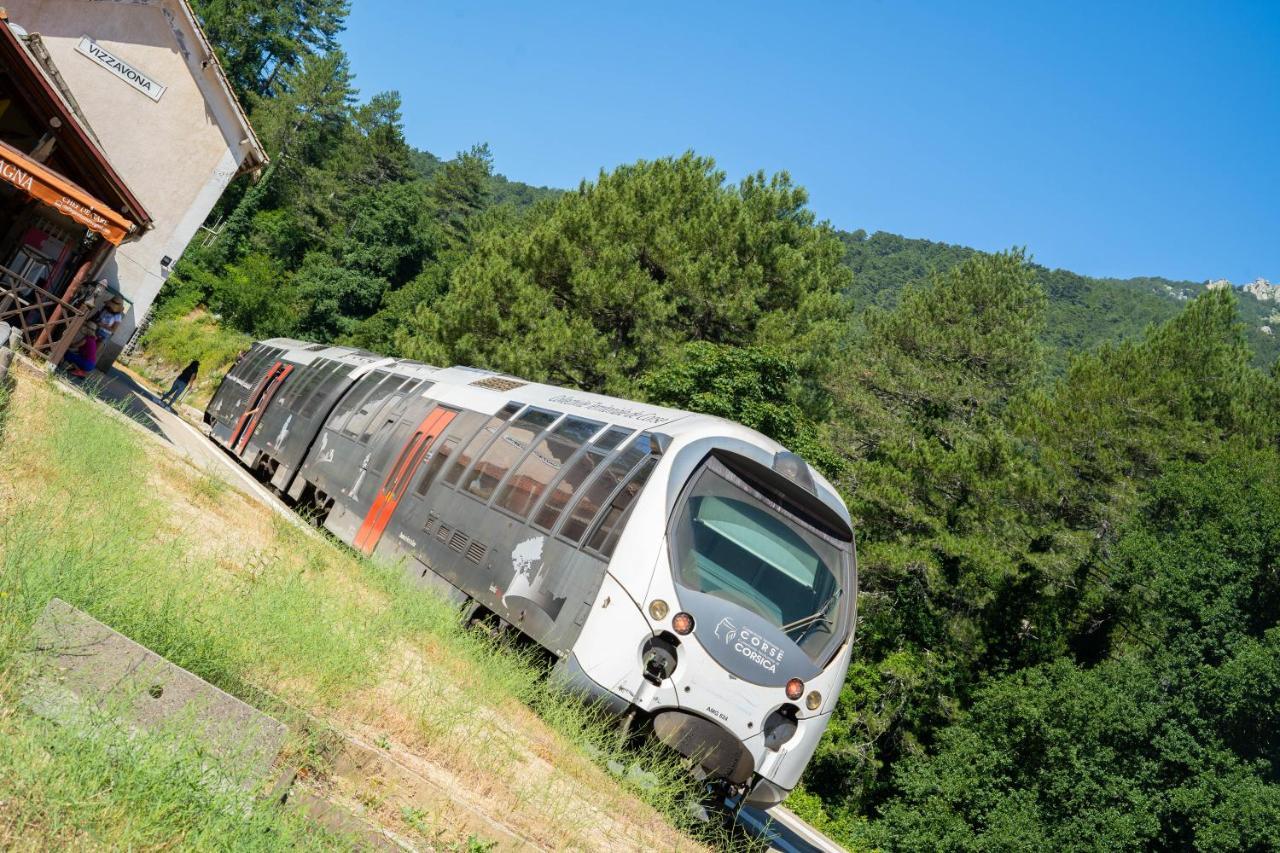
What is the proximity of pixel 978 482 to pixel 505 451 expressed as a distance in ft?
58.2

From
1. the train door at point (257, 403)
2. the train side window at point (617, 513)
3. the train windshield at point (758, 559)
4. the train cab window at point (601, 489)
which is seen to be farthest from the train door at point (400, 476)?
the train door at point (257, 403)

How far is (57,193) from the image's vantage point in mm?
14461

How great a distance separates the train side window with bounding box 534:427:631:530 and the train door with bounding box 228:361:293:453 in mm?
13351

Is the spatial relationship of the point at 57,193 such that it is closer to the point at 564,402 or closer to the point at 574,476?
the point at 564,402

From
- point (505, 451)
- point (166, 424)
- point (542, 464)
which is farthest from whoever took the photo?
point (166, 424)

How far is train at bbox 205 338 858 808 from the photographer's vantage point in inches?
304

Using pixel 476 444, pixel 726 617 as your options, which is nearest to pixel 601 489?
pixel 726 617

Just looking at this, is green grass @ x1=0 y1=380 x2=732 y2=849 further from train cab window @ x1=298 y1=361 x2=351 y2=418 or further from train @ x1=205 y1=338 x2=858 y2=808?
train cab window @ x1=298 y1=361 x2=351 y2=418

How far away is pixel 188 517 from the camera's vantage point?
879 centimetres

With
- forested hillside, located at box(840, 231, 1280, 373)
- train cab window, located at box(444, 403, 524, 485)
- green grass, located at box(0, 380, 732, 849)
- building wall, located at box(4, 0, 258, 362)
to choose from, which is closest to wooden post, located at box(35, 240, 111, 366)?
building wall, located at box(4, 0, 258, 362)

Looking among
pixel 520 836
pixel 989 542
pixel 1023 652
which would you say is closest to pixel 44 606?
pixel 520 836

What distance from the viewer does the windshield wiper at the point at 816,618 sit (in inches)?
328

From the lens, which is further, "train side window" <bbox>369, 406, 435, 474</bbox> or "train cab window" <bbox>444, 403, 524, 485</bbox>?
"train side window" <bbox>369, 406, 435, 474</bbox>

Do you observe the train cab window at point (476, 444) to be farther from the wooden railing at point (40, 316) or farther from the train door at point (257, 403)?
the train door at point (257, 403)
